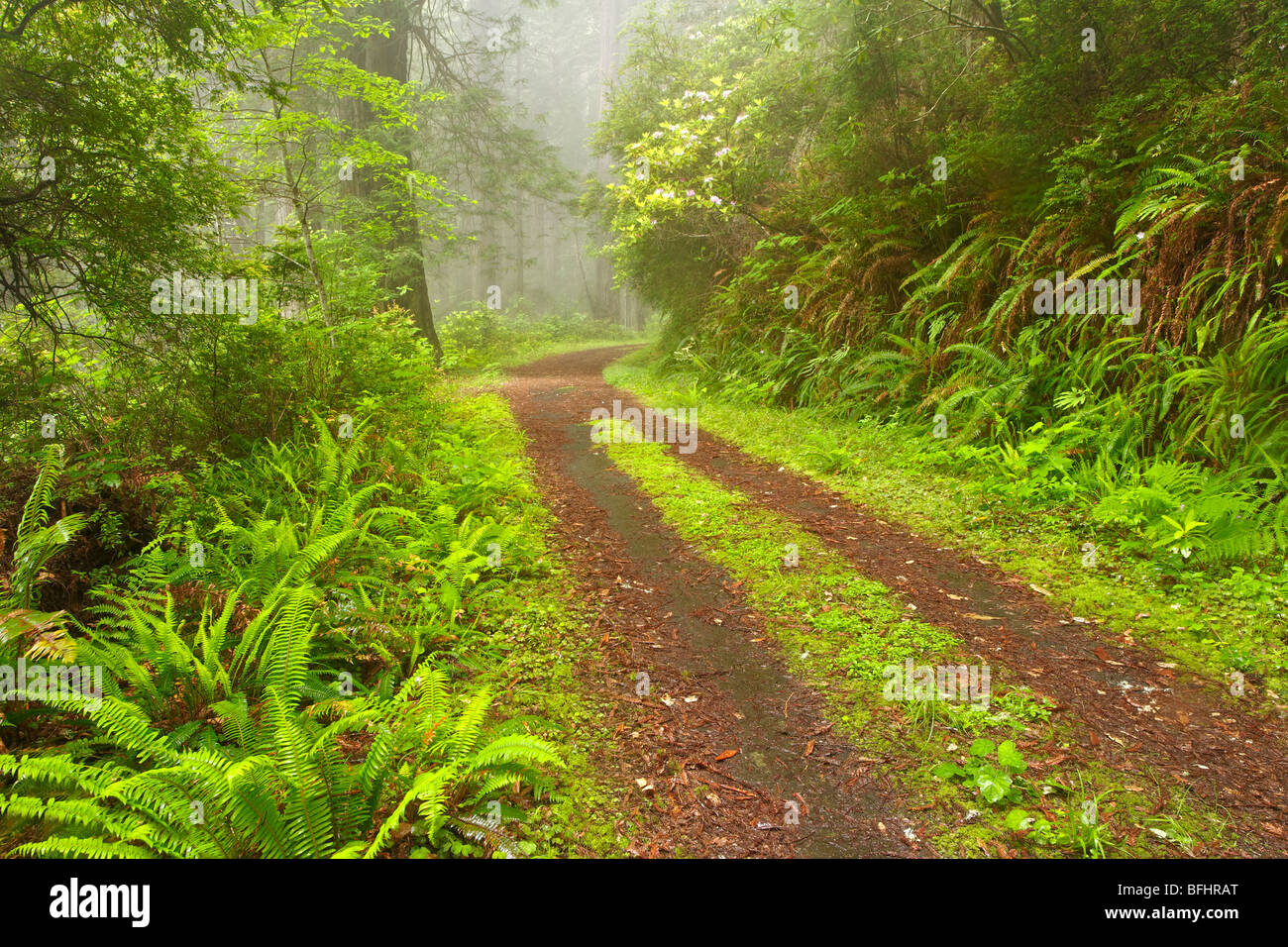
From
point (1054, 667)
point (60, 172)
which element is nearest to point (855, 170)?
point (1054, 667)

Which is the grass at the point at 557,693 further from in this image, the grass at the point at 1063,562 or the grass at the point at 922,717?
the grass at the point at 1063,562

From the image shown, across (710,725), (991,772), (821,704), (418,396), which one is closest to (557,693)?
(710,725)

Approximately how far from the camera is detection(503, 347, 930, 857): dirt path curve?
255 centimetres

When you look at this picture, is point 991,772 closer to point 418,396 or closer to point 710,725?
point 710,725

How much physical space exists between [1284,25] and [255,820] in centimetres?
880

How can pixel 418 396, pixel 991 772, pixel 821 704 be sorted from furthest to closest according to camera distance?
1. pixel 418 396
2. pixel 821 704
3. pixel 991 772

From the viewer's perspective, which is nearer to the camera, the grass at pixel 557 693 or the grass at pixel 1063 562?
the grass at pixel 557 693

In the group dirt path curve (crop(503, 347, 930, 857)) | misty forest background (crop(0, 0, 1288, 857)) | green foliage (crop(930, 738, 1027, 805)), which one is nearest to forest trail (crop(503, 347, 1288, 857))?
dirt path curve (crop(503, 347, 930, 857))

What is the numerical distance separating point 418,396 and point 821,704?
22.4 feet

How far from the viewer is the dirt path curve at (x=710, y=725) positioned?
255 cm

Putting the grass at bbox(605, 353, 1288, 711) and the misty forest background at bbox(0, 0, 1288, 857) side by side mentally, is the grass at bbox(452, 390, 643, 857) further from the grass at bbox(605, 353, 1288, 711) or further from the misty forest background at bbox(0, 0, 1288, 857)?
the grass at bbox(605, 353, 1288, 711)

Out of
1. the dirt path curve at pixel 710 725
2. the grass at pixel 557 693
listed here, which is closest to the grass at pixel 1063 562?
the dirt path curve at pixel 710 725

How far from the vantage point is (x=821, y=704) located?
10.9 ft
